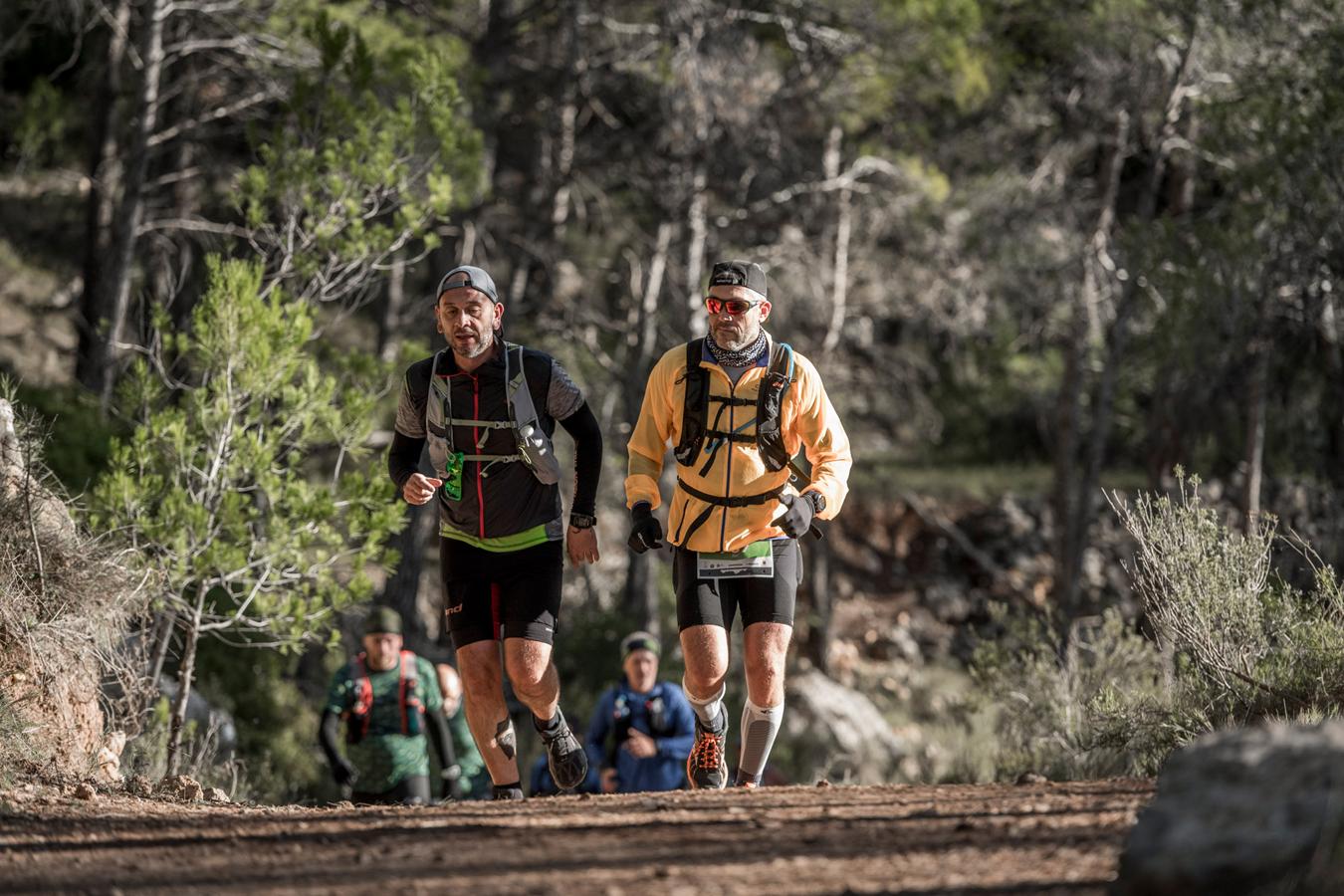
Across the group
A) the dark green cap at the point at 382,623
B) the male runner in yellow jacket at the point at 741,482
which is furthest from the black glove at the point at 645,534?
the dark green cap at the point at 382,623

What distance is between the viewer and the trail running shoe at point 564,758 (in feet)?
22.7

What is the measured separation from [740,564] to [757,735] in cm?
75

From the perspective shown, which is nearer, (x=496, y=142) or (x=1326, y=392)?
(x=1326, y=392)

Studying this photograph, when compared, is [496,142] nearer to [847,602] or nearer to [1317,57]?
[1317,57]

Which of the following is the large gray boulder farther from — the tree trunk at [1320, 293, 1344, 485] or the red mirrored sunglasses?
the tree trunk at [1320, 293, 1344, 485]

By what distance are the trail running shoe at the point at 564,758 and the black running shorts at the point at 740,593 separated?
71 cm

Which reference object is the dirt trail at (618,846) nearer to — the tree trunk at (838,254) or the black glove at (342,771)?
the black glove at (342,771)

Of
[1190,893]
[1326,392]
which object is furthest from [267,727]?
[1190,893]

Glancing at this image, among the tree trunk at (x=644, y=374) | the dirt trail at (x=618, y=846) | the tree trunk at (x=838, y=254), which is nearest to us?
the dirt trail at (x=618, y=846)

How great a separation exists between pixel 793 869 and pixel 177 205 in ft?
53.9

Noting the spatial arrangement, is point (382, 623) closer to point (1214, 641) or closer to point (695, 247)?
point (1214, 641)

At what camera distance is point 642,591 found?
20.0 m

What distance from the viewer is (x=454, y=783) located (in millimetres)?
9477

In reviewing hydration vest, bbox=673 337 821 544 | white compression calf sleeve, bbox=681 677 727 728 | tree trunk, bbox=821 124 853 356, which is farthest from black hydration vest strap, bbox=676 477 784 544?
tree trunk, bbox=821 124 853 356
